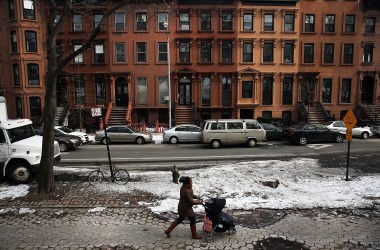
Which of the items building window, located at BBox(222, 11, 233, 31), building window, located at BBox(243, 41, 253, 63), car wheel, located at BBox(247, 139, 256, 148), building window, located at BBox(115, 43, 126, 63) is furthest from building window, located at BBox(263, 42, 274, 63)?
building window, located at BBox(115, 43, 126, 63)

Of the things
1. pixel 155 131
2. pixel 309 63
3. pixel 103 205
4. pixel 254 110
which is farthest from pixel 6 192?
pixel 309 63

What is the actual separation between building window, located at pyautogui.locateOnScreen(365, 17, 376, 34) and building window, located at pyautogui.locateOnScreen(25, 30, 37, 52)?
110 feet

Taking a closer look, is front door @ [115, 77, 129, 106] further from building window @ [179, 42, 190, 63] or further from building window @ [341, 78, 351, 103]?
building window @ [341, 78, 351, 103]

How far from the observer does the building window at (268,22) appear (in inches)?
1197

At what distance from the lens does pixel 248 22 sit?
30.3 meters

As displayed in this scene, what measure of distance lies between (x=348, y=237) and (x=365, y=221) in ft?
4.15

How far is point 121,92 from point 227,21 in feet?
42.6

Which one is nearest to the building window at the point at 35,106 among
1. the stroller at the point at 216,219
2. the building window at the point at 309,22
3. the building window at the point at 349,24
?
the stroller at the point at 216,219

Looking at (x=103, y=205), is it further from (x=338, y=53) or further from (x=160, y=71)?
(x=338, y=53)

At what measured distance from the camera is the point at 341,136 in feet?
70.0

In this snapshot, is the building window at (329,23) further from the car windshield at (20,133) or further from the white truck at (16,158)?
the white truck at (16,158)

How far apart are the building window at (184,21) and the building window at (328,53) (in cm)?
1454

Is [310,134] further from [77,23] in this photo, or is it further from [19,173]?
[77,23]

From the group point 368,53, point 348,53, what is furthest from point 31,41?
point 368,53
